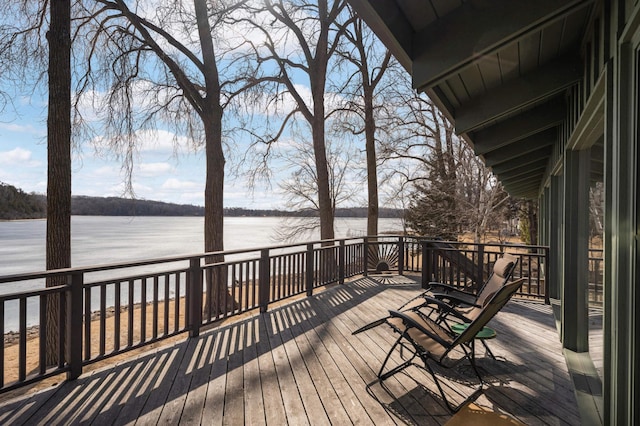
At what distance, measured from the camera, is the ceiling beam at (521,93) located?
9.62 feet

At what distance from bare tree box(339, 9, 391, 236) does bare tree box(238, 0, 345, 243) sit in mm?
1278

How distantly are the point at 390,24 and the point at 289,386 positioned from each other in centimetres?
278

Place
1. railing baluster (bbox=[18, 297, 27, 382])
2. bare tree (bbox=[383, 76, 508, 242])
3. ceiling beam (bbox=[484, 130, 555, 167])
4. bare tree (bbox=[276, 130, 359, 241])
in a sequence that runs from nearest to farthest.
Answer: railing baluster (bbox=[18, 297, 27, 382]) < ceiling beam (bbox=[484, 130, 555, 167]) < bare tree (bbox=[383, 76, 508, 242]) < bare tree (bbox=[276, 130, 359, 241])

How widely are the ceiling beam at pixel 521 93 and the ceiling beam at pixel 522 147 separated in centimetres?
171

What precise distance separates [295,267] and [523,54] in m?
4.21

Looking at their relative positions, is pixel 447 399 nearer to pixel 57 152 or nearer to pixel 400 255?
pixel 400 255

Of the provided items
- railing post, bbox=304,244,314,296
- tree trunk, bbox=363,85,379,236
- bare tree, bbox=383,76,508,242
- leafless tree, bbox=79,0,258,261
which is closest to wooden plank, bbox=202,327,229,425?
railing post, bbox=304,244,314,296

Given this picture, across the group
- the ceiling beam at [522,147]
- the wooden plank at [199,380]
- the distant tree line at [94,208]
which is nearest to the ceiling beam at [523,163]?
the ceiling beam at [522,147]

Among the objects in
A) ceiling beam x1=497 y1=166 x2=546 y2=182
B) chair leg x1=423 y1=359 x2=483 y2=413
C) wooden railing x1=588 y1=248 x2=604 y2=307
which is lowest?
chair leg x1=423 y1=359 x2=483 y2=413

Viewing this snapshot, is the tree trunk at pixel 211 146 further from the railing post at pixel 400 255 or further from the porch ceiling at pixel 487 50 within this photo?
the porch ceiling at pixel 487 50

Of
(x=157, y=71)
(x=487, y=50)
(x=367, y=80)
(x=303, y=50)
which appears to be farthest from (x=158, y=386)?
(x=367, y=80)

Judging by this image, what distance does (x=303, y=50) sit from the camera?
35.2ft

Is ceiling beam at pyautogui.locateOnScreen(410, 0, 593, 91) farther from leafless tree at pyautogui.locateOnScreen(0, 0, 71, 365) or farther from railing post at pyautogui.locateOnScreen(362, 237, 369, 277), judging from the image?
railing post at pyautogui.locateOnScreen(362, 237, 369, 277)

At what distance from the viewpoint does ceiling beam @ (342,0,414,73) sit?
1.82 metres
